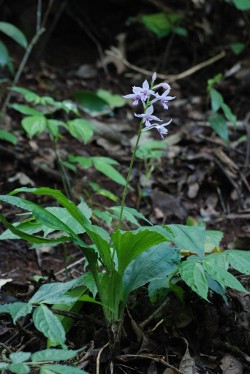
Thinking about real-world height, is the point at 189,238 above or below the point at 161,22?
below

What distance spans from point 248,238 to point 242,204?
1.06m

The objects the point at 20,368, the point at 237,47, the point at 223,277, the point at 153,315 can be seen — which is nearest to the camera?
the point at 20,368

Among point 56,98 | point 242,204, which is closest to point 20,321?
point 242,204

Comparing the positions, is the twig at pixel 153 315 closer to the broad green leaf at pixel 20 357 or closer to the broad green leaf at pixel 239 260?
the broad green leaf at pixel 239 260

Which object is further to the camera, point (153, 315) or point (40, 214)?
point (153, 315)

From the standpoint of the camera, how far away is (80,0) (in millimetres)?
5711

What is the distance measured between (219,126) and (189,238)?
2.50 meters

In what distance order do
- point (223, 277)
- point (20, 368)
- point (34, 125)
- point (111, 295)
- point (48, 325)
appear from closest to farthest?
1. point (20, 368)
2. point (48, 325)
3. point (223, 277)
4. point (111, 295)
5. point (34, 125)

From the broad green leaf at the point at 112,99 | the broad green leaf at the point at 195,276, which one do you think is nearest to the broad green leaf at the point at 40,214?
the broad green leaf at the point at 195,276

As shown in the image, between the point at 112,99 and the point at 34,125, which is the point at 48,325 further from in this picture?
the point at 112,99

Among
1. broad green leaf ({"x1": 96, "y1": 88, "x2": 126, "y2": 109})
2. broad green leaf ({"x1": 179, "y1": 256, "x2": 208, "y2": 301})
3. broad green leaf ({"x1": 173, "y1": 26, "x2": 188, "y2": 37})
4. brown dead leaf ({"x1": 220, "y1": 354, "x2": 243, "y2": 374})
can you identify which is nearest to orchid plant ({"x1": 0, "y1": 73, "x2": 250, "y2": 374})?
broad green leaf ({"x1": 179, "y1": 256, "x2": 208, "y2": 301})

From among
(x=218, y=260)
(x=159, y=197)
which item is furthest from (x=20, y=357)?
A: (x=159, y=197)

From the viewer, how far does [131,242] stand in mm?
1782

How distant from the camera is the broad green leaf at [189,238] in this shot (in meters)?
1.77
